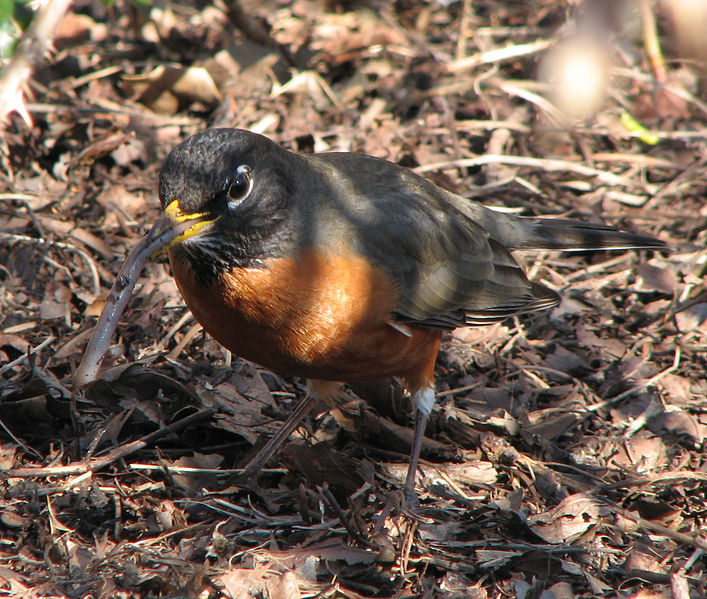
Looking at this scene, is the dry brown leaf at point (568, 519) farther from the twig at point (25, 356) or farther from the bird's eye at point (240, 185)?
the twig at point (25, 356)

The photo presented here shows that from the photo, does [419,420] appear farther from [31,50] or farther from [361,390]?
[31,50]

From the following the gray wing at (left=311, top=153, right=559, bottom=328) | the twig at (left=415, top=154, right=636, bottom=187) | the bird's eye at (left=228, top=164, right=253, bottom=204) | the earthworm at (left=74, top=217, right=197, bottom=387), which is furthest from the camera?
the twig at (left=415, top=154, right=636, bottom=187)

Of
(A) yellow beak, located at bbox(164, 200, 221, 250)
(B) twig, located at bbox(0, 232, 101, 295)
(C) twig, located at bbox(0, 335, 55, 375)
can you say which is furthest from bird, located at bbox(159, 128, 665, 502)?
(B) twig, located at bbox(0, 232, 101, 295)

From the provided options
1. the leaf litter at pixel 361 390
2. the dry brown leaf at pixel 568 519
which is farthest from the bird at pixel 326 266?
the dry brown leaf at pixel 568 519

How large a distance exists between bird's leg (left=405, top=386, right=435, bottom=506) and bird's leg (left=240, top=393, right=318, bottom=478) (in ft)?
1.96

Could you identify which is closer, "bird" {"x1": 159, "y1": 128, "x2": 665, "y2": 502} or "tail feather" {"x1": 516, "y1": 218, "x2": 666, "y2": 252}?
"bird" {"x1": 159, "y1": 128, "x2": 665, "y2": 502}

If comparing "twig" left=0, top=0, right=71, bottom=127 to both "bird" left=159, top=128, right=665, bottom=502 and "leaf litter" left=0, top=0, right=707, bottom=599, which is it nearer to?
"leaf litter" left=0, top=0, right=707, bottom=599

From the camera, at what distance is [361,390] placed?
4.95 meters

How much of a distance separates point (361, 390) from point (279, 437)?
72cm

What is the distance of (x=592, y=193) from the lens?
674cm

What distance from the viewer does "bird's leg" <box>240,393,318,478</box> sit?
4.23 meters

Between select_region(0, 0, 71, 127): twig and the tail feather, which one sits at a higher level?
select_region(0, 0, 71, 127): twig

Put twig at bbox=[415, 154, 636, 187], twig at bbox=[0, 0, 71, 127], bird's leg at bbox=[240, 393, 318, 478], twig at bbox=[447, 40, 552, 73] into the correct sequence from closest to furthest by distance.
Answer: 1. twig at bbox=[0, 0, 71, 127]
2. bird's leg at bbox=[240, 393, 318, 478]
3. twig at bbox=[415, 154, 636, 187]
4. twig at bbox=[447, 40, 552, 73]

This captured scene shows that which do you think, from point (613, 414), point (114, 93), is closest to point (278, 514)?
point (613, 414)
